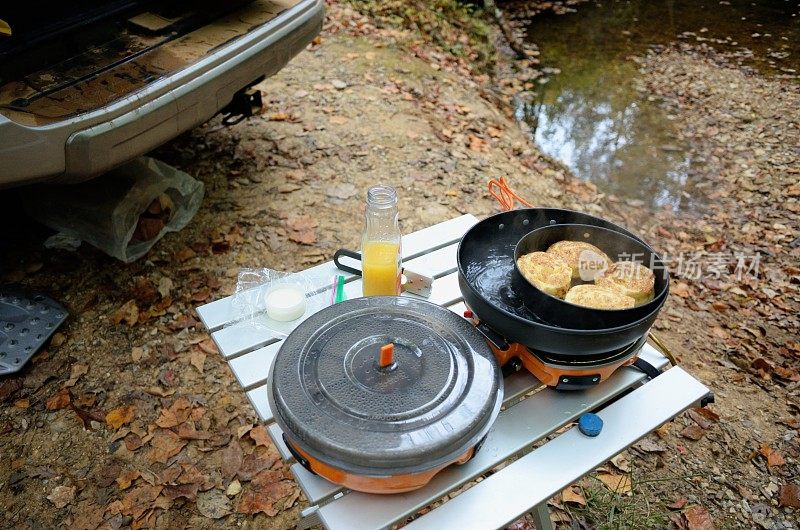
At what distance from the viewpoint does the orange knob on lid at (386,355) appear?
64.5 inches

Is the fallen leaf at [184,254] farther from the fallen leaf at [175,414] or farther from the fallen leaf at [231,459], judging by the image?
the fallen leaf at [231,459]

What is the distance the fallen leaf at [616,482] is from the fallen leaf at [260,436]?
163 cm

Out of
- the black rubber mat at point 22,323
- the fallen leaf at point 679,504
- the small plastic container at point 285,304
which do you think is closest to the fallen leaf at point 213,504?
the small plastic container at point 285,304

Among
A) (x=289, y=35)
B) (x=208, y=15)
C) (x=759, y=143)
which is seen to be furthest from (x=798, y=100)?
(x=208, y=15)

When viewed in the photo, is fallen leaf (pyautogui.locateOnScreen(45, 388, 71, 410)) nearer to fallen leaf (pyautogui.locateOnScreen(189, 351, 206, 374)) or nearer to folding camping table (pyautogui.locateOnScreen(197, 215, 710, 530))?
fallen leaf (pyautogui.locateOnScreen(189, 351, 206, 374))

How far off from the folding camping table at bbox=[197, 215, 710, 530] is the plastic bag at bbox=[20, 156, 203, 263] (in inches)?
54.2

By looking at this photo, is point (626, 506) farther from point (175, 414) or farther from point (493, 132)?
point (493, 132)

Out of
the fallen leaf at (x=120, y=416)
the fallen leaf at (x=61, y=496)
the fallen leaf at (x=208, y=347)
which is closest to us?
the fallen leaf at (x=61, y=496)

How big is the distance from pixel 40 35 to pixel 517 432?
3380 millimetres

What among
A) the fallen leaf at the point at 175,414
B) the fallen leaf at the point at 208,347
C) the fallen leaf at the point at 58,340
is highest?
the fallen leaf at the point at 58,340

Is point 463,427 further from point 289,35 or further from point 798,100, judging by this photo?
point 798,100

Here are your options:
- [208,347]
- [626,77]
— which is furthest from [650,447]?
[626,77]

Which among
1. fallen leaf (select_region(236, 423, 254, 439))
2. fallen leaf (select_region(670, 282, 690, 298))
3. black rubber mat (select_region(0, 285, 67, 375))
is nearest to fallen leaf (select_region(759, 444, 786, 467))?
fallen leaf (select_region(670, 282, 690, 298))

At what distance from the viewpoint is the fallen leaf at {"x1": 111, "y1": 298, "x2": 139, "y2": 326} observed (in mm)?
3168
